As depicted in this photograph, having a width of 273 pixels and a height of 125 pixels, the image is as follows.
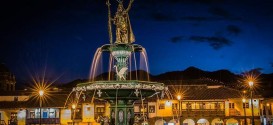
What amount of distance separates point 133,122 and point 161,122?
46805 mm

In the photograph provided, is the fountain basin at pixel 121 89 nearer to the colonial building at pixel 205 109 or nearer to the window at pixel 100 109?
the colonial building at pixel 205 109

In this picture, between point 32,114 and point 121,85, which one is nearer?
point 121,85

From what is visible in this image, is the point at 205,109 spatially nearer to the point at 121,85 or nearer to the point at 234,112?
the point at 234,112

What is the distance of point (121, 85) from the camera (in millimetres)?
18000

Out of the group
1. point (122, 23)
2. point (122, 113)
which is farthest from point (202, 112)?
point (122, 113)

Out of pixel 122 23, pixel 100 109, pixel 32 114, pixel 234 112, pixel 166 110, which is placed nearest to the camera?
pixel 122 23

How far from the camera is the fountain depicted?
59.6ft

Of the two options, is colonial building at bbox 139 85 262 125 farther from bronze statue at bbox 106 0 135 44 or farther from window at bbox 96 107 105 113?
bronze statue at bbox 106 0 135 44

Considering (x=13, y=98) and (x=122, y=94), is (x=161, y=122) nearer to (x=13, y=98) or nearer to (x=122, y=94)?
(x=13, y=98)

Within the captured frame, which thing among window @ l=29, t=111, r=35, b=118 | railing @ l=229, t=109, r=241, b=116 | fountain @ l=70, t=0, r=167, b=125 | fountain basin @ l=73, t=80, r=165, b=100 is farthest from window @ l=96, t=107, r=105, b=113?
fountain basin @ l=73, t=80, r=165, b=100

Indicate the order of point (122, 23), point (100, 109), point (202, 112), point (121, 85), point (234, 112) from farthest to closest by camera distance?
1. point (100, 109)
2. point (234, 112)
3. point (202, 112)
4. point (122, 23)
5. point (121, 85)

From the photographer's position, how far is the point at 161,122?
65500 mm

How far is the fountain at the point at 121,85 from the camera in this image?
18.2 meters

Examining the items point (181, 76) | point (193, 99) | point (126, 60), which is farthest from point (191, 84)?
point (181, 76)
